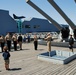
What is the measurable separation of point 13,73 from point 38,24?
2636 inches

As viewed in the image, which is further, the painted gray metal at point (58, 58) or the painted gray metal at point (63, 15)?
the painted gray metal at point (63, 15)

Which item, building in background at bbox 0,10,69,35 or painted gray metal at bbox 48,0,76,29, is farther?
building in background at bbox 0,10,69,35

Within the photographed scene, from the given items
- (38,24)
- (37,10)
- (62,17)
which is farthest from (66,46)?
(38,24)

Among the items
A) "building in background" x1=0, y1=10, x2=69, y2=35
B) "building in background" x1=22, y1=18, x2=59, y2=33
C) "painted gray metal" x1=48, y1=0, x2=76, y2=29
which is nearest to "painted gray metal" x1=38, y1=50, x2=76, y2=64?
"painted gray metal" x1=48, y1=0, x2=76, y2=29

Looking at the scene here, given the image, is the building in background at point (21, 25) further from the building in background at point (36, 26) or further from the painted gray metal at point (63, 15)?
the painted gray metal at point (63, 15)

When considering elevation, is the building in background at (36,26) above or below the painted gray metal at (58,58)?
above

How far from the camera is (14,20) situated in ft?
200

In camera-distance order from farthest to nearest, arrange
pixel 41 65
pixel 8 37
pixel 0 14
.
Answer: pixel 0 14
pixel 8 37
pixel 41 65

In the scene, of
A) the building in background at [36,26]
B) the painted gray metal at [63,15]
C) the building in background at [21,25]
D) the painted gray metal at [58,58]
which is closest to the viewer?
the painted gray metal at [58,58]

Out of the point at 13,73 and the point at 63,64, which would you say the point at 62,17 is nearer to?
the point at 63,64

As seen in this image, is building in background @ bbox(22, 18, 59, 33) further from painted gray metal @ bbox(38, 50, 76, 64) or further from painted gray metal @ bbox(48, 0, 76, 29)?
painted gray metal @ bbox(38, 50, 76, 64)

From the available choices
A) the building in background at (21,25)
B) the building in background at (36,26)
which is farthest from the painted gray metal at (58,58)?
the building in background at (36,26)

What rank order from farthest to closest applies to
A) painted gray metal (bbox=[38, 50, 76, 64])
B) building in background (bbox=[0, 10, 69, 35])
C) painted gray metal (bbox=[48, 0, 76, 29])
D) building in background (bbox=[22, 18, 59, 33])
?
building in background (bbox=[22, 18, 59, 33]) < building in background (bbox=[0, 10, 69, 35]) < painted gray metal (bbox=[48, 0, 76, 29]) < painted gray metal (bbox=[38, 50, 76, 64])

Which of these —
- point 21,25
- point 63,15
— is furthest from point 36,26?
point 63,15
